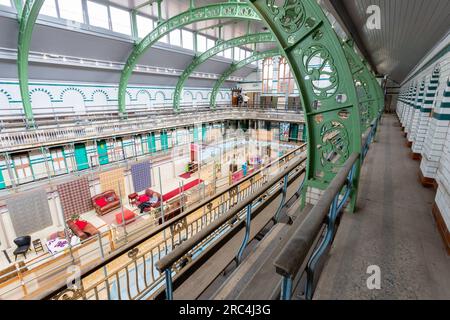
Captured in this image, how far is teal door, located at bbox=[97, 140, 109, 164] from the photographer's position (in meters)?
11.2

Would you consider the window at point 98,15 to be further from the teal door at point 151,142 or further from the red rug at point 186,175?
the red rug at point 186,175

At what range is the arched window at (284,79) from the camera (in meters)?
23.2

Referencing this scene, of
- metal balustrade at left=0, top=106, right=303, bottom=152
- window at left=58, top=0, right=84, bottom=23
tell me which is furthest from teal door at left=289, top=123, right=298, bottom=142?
window at left=58, top=0, right=84, bottom=23

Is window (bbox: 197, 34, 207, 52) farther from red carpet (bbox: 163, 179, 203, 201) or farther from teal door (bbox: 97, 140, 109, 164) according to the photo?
red carpet (bbox: 163, 179, 203, 201)

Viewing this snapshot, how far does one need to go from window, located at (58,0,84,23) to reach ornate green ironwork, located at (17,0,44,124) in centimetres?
191

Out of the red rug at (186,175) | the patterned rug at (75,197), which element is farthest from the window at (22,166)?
the red rug at (186,175)

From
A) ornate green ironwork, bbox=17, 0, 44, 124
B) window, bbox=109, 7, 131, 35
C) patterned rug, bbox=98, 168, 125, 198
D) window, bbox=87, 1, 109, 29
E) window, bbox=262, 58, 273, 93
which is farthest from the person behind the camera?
window, bbox=262, 58, 273, 93

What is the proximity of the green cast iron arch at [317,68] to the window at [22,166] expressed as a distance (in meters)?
11.4

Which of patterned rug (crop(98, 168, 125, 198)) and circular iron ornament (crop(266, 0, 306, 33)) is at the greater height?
circular iron ornament (crop(266, 0, 306, 33))

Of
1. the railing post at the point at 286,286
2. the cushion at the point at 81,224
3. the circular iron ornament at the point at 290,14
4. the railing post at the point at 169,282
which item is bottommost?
the cushion at the point at 81,224

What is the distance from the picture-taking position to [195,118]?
16.8 m

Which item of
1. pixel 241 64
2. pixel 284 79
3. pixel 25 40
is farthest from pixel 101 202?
pixel 284 79

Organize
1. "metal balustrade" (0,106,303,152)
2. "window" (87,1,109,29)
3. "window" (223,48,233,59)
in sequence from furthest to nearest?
1. "window" (223,48,233,59)
2. "window" (87,1,109,29)
3. "metal balustrade" (0,106,303,152)

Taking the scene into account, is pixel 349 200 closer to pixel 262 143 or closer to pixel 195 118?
pixel 195 118
